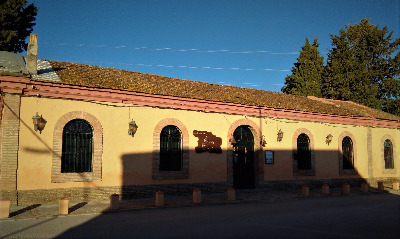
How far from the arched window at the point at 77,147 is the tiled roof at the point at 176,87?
164cm

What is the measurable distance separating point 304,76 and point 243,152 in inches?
820

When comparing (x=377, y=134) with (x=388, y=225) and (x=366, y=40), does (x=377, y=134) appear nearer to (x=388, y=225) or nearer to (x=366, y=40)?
(x=388, y=225)

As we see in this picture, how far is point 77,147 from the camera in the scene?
12.6 m

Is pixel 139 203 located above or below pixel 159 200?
below

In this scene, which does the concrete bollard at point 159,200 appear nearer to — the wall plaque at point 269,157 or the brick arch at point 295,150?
the wall plaque at point 269,157

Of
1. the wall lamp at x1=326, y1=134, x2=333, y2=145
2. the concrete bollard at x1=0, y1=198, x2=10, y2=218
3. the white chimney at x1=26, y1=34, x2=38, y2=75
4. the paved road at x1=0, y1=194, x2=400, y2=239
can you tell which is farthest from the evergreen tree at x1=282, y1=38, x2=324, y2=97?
the concrete bollard at x1=0, y1=198, x2=10, y2=218

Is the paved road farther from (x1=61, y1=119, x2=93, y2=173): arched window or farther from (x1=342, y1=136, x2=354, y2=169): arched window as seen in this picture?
(x1=342, y1=136, x2=354, y2=169): arched window

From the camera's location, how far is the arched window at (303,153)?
18.5 meters

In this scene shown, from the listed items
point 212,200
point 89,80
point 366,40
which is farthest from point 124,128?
point 366,40

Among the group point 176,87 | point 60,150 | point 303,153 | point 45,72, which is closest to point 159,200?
point 60,150

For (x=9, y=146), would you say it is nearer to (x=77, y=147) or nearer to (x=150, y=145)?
(x=77, y=147)

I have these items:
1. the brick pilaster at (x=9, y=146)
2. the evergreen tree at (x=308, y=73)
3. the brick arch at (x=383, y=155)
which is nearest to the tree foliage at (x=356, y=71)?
the evergreen tree at (x=308, y=73)

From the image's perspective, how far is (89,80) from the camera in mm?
13617

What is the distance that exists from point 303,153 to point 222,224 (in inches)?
457
